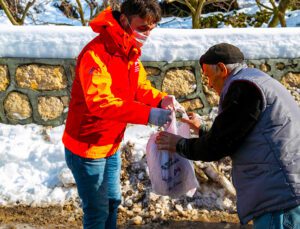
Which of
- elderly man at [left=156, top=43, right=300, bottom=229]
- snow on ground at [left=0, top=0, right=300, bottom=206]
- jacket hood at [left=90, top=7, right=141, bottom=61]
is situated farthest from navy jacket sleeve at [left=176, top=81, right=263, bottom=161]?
snow on ground at [left=0, top=0, right=300, bottom=206]

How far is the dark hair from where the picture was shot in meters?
2.54

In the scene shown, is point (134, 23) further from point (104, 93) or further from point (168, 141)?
point (168, 141)

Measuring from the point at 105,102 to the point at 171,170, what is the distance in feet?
2.28

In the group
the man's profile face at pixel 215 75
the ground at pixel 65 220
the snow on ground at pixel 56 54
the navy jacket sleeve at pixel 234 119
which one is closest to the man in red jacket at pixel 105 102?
the man's profile face at pixel 215 75

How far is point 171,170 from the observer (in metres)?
2.92

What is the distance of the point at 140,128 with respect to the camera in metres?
4.50

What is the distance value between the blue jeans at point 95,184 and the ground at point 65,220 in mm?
945

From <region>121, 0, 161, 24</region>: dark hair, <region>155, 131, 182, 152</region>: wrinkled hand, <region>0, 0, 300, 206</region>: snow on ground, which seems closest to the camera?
<region>155, 131, 182, 152</region>: wrinkled hand

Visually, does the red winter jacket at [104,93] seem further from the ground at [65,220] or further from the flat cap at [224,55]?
the ground at [65,220]

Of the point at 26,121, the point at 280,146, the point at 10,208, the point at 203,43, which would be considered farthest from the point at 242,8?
the point at 280,146

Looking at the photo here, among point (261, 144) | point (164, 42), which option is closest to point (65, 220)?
point (164, 42)

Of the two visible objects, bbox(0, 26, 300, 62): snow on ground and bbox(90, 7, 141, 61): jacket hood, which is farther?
bbox(0, 26, 300, 62): snow on ground

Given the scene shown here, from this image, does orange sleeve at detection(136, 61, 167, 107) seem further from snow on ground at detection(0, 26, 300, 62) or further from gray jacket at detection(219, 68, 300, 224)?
snow on ground at detection(0, 26, 300, 62)

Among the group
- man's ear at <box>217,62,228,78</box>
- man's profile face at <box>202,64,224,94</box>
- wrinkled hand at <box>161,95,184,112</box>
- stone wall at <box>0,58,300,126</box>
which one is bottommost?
stone wall at <box>0,58,300,126</box>
